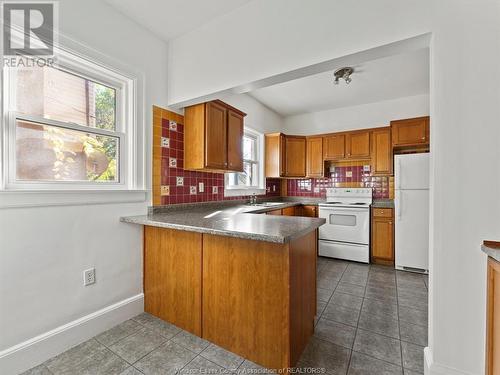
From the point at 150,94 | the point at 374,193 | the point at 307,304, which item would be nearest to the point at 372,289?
the point at 307,304

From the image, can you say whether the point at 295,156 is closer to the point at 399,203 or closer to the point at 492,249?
the point at 399,203

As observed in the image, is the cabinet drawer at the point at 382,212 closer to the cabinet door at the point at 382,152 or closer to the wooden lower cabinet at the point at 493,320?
the cabinet door at the point at 382,152

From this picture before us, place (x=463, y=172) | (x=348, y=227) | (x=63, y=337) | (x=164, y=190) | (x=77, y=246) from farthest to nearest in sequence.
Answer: (x=348, y=227), (x=164, y=190), (x=77, y=246), (x=63, y=337), (x=463, y=172)

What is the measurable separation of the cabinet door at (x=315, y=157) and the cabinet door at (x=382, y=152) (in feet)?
2.97

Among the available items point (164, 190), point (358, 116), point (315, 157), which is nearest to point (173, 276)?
point (164, 190)

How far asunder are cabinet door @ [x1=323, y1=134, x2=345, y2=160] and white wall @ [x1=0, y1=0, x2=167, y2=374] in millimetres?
3119

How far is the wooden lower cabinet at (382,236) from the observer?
3.54 m

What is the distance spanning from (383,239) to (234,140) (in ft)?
9.23

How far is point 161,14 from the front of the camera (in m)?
2.02

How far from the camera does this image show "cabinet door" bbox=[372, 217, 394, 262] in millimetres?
3527

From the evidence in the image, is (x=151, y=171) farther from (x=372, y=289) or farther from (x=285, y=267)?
(x=372, y=289)

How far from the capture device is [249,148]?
425cm

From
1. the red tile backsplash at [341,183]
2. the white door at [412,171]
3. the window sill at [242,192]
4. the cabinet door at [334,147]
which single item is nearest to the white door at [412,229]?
the white door at [412,171]

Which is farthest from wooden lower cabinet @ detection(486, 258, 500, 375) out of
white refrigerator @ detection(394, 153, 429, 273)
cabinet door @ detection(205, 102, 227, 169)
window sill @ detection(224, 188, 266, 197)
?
window sill @ detection(224, 188, 266, 197)
